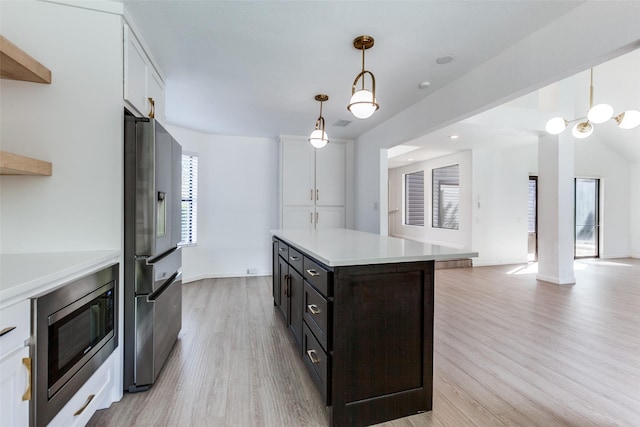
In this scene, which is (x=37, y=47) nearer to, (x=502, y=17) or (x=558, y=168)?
(x=502, y=17)

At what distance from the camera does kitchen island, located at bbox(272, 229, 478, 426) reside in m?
1.56

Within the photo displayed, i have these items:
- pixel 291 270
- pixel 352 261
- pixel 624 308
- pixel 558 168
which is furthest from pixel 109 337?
pixel 558 168

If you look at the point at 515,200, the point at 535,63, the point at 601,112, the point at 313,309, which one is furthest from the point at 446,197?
the point at 313,309

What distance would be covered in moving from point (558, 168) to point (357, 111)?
4.36 m

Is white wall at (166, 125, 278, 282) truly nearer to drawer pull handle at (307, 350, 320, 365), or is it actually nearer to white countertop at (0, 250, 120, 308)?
white countertop at (0, 250, 120, 308)

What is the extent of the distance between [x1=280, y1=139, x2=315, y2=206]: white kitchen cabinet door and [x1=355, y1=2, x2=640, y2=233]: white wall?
1796mm

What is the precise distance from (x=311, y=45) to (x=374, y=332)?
2207 millimetres

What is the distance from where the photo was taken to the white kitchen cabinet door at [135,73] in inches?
75.9

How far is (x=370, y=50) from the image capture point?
2426 millimetres

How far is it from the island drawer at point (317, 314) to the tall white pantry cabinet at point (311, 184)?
314cm

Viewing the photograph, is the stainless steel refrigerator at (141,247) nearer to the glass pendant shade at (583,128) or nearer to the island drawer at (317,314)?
the island drawer at (317,314)

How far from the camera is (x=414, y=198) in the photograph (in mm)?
8469

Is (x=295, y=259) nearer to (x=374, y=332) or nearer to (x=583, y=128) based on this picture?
(x=374, y=332)

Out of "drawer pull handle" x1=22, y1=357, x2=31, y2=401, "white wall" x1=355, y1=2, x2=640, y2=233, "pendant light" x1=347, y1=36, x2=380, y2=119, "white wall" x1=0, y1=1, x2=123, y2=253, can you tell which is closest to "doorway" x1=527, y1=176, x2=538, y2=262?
"white wall" x1=355, y1=2, x2=640, y2=233
